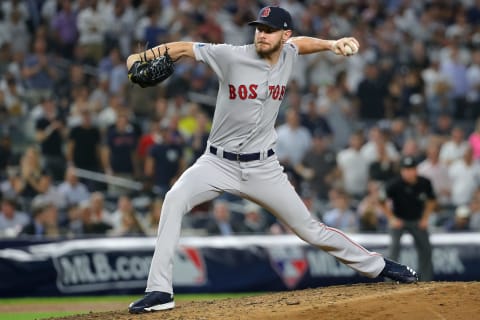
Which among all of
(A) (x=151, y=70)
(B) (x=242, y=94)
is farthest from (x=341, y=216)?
(A) (x=151, y=70)

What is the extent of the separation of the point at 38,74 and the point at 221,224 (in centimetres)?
463

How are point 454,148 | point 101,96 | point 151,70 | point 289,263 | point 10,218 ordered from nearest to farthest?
point 151,70
point 289,263
point 10,218
point 454,148
point 101,96

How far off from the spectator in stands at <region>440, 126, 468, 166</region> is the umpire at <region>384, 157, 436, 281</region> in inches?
141

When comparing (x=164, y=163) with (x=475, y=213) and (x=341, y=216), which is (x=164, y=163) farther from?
(x=475, y=213)

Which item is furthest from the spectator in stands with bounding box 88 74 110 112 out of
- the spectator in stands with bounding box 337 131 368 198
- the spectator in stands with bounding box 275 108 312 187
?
the spectator in stands with bounding box 337 131 368 198

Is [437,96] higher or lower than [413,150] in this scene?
higher

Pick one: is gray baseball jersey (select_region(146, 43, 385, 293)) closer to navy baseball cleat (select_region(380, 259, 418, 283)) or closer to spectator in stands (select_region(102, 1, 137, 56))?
navy baseball cleat (select_region(380, 259, 418, 283))

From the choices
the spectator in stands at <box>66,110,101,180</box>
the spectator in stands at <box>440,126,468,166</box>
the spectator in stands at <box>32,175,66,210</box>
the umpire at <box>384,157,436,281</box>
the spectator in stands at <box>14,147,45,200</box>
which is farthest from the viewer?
the spectator in stands at <box>440,126,468,166</box>

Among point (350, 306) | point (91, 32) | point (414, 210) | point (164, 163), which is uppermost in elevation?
point (91, 32)

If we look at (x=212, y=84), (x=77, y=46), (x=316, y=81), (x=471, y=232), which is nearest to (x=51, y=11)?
(x=77, y=46)

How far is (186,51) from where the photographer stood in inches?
302

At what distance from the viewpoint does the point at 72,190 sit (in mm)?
15133

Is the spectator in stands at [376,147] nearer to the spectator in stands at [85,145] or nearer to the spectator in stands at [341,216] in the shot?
the spectator in stands at [341,216]

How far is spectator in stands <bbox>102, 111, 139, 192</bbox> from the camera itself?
15.8 metres
